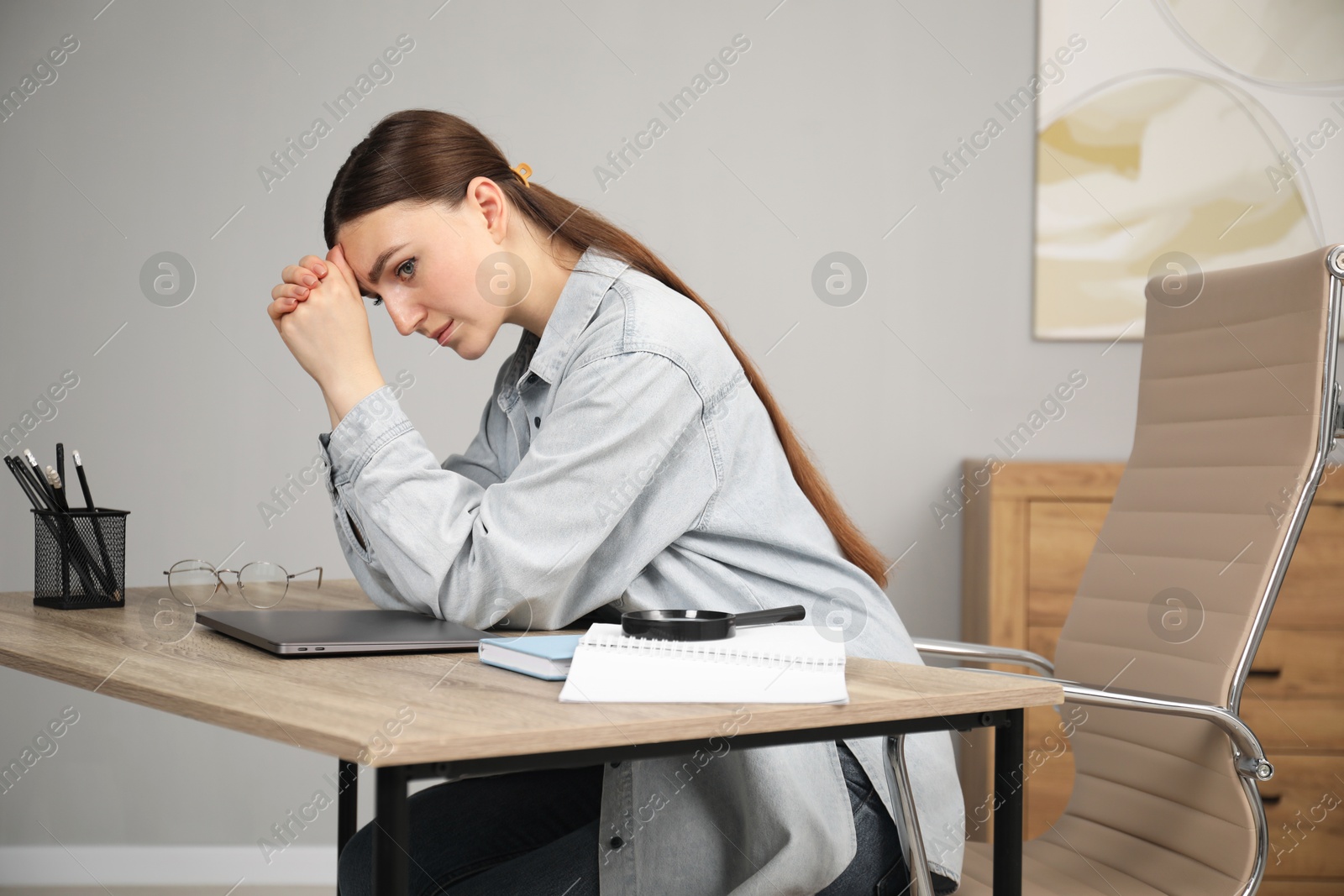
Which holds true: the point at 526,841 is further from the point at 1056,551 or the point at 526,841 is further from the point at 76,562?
the point at 1056,551

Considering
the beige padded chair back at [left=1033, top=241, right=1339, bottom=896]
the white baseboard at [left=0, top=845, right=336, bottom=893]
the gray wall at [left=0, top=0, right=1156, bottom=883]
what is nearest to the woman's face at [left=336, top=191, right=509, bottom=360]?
the beige padded chair back at [left=1033, top=241, right=1339, bottom=896]

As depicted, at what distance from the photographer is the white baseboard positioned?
105 inches

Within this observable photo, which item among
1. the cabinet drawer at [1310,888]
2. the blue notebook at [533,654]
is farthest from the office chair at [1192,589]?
the cabinet drawer at [1310,888]

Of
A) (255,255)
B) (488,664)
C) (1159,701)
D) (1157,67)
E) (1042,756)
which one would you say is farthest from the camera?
(1157,67)

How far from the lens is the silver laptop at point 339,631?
0.99 m

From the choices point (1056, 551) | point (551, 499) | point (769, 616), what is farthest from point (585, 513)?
point (1056, 551)

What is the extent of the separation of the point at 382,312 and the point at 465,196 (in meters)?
1.57

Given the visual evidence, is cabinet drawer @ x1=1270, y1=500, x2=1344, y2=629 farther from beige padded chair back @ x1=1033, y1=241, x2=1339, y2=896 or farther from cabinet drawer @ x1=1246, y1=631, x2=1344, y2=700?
beige padded chair back @ x1=1033, y1=241, x2=1339, y2=896

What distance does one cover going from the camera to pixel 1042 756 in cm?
251

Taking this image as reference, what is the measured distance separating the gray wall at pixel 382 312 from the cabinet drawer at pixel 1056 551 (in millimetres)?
398

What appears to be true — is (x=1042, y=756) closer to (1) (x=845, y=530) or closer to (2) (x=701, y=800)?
(1) (x=845, y=530)

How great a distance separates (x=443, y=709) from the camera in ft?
2.46

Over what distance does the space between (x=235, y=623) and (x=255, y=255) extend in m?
1.90

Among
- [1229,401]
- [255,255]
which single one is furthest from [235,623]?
[255,255]
